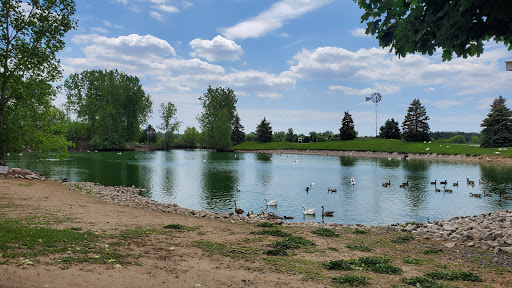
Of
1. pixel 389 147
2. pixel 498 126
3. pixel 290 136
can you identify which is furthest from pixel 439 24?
pixel 290 136

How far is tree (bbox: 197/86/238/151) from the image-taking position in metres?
118

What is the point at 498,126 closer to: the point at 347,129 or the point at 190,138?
the point at 347,129

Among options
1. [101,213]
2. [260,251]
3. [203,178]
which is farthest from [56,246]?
[203,178]

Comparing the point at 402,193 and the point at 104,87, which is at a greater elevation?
the point at 104,87

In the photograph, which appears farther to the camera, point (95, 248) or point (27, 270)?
point (95, 248)

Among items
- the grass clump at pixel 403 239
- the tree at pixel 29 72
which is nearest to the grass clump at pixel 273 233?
the grass clump at pixel 403 239

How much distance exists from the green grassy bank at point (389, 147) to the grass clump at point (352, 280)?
79.9 meters

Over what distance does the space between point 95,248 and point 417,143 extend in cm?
10356

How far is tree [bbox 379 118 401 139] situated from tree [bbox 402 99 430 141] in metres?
10.9

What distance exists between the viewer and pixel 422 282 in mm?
7469

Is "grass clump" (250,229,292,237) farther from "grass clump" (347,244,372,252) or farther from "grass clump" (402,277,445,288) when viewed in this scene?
"grass clump" (402,277,445,288)

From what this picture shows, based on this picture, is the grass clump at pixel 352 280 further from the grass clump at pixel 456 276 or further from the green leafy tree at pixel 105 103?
the green leafy tree at pixel 105 103

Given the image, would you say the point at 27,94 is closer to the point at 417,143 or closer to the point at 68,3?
the point at 68,3

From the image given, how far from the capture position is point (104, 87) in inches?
3964
